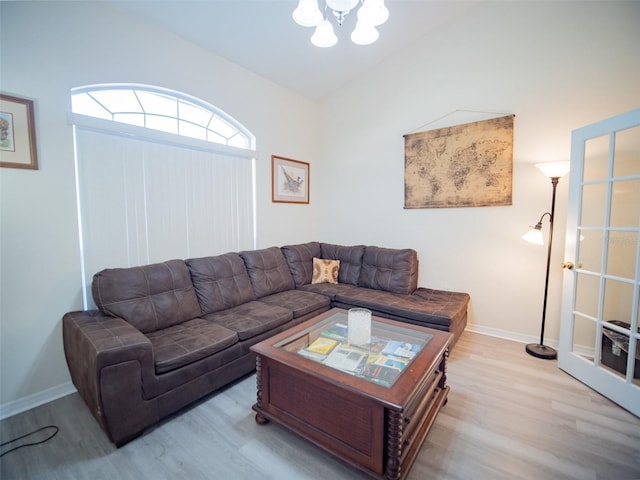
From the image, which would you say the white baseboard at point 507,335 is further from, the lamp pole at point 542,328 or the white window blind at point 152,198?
the white window blind at point 152,198

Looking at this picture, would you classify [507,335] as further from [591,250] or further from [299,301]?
[299,301]

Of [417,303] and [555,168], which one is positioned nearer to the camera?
[555,168]

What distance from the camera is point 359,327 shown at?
6.02 ft

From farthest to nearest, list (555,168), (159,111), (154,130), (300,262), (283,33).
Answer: (300,262)
(283,33)
(159,111)
(154,130)
(555,168)

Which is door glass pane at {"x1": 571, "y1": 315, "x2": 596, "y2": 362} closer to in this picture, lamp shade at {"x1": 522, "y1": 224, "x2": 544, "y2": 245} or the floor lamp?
the floor lamp

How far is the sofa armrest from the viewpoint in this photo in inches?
59.9

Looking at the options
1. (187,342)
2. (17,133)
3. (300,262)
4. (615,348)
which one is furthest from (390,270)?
(17,133)

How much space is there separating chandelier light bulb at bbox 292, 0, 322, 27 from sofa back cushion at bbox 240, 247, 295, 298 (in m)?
2.20

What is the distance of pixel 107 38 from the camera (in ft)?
7.38

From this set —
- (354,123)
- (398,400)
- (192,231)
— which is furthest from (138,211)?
(354,123)

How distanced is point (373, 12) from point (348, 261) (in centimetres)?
264

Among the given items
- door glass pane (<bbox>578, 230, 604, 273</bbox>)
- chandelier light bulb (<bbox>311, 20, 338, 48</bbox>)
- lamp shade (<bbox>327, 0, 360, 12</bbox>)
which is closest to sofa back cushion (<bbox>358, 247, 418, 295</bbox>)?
door glass pane (<bbox>578, 230, 604, 273</bbox>)

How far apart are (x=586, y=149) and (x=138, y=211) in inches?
148

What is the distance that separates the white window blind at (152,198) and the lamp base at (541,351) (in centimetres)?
316
